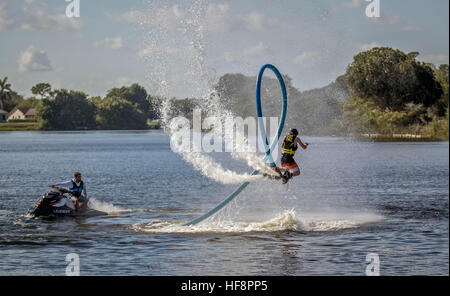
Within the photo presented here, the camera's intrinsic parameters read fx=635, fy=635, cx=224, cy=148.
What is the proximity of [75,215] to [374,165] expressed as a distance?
46760 millimetres

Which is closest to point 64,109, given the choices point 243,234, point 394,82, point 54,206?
point 394,82

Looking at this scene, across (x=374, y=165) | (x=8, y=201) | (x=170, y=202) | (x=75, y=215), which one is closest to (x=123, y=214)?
(x=75, y=215)

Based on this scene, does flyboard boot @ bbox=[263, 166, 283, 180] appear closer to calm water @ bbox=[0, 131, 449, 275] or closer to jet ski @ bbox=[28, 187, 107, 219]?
calm water @ bbox=[0, 131, 449, 275]

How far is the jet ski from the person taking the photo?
89.2ft

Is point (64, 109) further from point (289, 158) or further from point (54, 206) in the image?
point (289, 158)

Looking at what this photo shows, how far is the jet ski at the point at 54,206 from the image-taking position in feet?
89.2

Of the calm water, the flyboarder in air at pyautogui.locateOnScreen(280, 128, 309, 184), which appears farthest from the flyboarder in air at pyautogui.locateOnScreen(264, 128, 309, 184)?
the calm water

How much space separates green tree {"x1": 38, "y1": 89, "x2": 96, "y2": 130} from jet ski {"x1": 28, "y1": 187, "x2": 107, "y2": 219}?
538 feet

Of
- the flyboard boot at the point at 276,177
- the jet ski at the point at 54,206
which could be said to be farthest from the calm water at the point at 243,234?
the flyboard boot at the point at 276,177

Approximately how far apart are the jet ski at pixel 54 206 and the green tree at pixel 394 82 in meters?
99.6

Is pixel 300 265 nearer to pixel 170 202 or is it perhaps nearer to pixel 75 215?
pixel 75 215

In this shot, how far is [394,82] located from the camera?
4818 inches

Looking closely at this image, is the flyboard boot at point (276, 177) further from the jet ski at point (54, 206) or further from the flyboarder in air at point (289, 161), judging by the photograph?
the jet ski at point (54, 206)

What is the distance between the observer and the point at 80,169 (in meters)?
66.4
